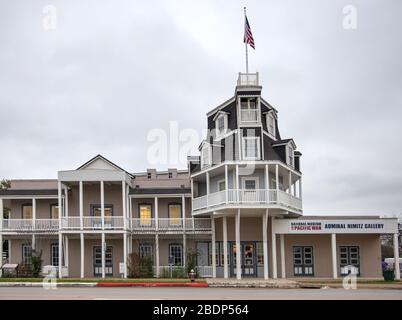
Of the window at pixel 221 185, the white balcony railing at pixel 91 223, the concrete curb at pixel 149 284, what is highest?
the window at pixel 221 185

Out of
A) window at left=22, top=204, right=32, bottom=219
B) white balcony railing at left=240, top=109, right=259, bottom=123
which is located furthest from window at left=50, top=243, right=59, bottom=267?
white balcony railing at left=240, top=109, right=259, bottom=123

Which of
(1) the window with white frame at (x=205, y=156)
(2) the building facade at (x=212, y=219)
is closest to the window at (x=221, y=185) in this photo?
(2) the building facade at (x=212, y=219)

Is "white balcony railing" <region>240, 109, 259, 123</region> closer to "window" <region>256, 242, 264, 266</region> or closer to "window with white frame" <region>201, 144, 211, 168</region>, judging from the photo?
"window with white frame" <region>201, 144, 211, 168</region>

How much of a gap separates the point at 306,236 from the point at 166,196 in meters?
10.00

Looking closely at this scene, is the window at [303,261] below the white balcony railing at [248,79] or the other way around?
below

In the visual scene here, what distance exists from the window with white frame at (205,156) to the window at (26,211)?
13.2 metres

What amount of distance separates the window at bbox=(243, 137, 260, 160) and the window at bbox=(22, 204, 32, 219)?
16414mm

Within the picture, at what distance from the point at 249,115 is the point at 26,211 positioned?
1770 centimetres

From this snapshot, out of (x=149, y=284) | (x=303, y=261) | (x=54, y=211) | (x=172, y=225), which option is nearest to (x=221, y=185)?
(x=172, y=225)

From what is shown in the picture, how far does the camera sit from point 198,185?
38.5 meters

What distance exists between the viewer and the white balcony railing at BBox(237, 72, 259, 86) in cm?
3562

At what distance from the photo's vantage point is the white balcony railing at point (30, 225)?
36625mm

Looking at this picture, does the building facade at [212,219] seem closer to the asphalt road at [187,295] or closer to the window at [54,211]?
the window at [54,211]
